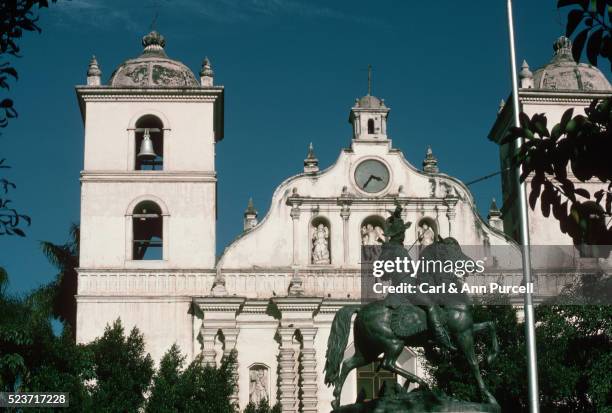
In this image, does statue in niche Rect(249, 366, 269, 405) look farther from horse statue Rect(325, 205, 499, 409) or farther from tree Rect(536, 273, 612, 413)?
horse statue Rect(325, 205, 499, 409)

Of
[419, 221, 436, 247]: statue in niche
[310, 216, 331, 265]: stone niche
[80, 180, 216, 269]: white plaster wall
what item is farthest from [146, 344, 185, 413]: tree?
[419, 221, 436, 247]: statue in niche

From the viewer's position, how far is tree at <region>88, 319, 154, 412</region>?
26.4m

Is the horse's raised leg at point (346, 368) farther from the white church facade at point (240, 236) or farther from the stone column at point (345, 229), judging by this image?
the stone column at point (345, 229)

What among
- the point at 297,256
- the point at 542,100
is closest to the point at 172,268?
the point at 297,256

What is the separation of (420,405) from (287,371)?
1732 cm

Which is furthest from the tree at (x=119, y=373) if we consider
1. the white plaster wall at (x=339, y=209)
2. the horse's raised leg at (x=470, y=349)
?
the horse's raised leg at (x=470, y=349)

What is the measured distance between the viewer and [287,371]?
108 feet

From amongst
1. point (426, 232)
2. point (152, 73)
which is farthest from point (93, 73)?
point (426, 232)

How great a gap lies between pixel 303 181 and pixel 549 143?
1103 inches

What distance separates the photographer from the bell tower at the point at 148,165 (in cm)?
3388

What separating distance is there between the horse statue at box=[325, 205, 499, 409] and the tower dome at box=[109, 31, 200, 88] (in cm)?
1961

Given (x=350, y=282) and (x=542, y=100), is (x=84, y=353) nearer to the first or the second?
(x=350, y=282)

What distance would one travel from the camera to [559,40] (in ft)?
125

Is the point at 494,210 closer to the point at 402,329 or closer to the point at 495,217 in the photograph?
the point at 495,217
